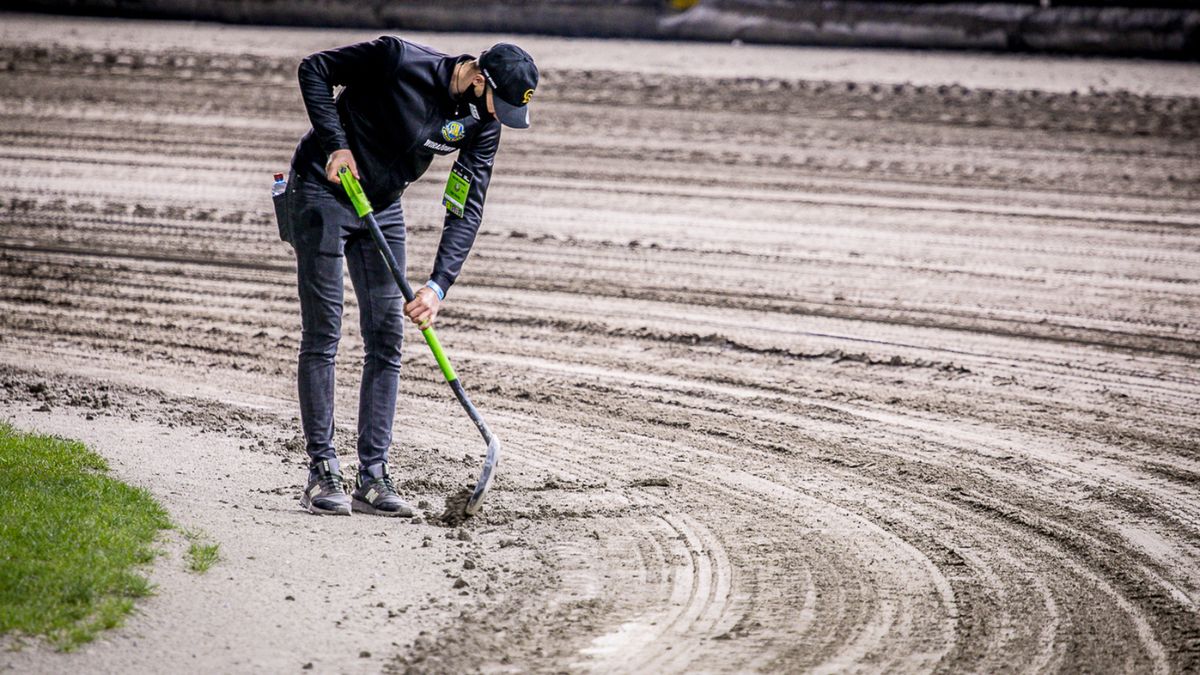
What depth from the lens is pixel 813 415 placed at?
7.80 meters

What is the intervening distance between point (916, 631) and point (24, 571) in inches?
134

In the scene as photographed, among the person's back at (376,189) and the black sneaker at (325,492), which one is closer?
the person's back at (376,189)

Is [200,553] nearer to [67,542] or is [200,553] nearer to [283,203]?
[67,542]

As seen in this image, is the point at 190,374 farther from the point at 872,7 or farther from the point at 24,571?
the point at 872,7

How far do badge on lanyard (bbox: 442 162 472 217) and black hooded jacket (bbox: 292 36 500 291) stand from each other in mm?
26

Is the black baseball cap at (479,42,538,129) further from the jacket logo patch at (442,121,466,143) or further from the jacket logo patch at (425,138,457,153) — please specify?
the jacket logo patch at (425,138,457,153)

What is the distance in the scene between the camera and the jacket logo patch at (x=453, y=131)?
582cm

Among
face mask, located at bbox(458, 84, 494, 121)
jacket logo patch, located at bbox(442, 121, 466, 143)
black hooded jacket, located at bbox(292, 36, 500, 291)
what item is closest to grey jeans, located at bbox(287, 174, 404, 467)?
black hooded jacket, located at bbox(292, 36, 500, 291)

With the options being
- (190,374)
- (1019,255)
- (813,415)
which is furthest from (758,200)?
(190,374)

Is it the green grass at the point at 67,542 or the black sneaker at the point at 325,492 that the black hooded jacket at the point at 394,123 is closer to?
the black sneaker at the point at 325,492

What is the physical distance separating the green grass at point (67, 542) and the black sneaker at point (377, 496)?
0.91m

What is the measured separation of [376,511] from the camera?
609cm

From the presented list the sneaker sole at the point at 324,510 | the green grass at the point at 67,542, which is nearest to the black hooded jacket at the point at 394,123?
the sneaker sole at the point at 324,510

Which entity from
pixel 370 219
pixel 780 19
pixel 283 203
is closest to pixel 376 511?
pixel 370 219
